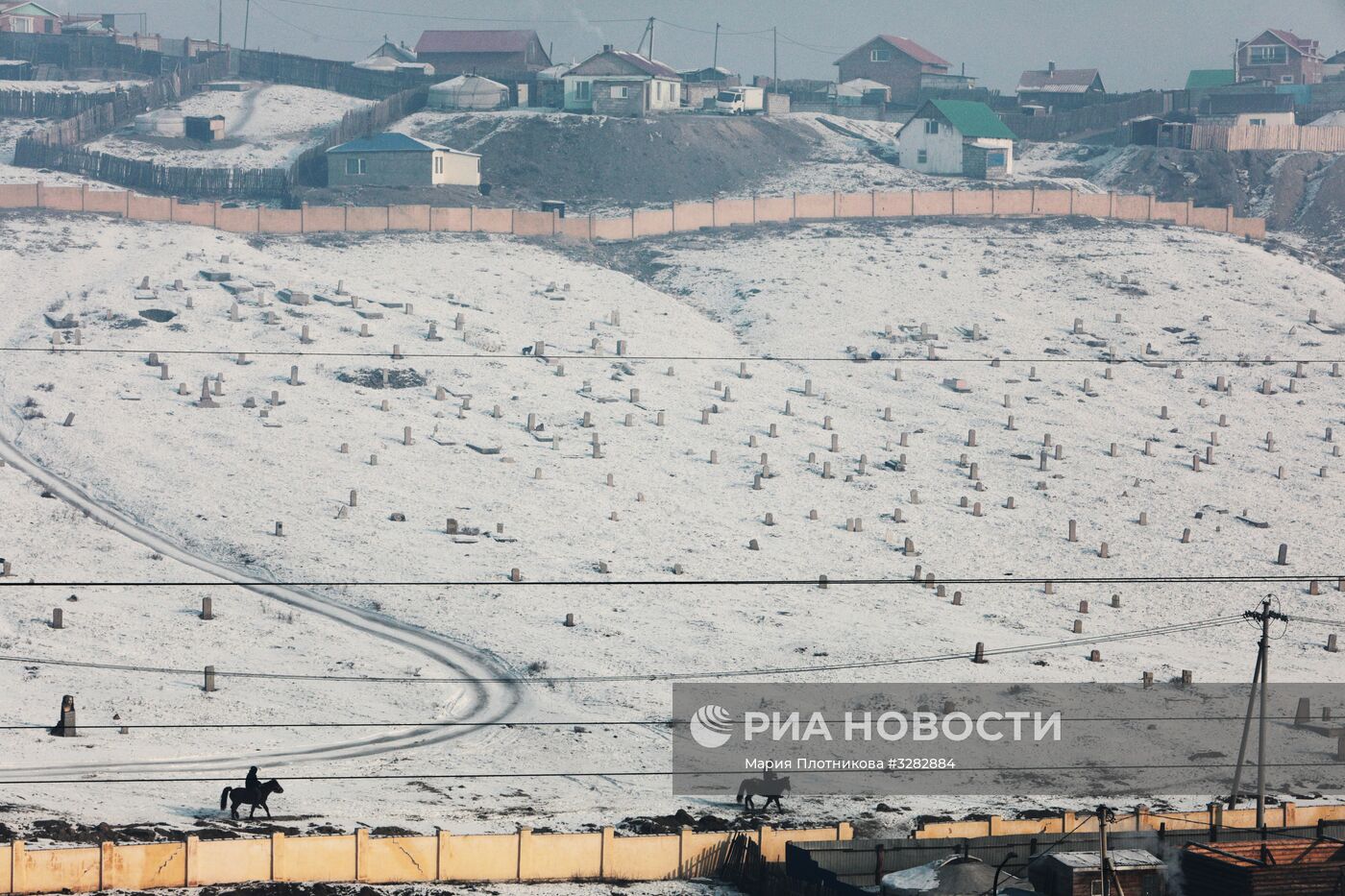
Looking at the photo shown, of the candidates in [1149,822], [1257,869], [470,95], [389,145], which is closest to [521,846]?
[1257,869]

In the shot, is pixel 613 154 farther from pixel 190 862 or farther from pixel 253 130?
pixel 190 862

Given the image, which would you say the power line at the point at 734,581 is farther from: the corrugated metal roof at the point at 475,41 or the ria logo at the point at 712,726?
the corrugated metal roof at the point at 475,41

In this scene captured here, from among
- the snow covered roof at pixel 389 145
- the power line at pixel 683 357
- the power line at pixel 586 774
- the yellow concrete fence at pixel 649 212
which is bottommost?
the power line at pixel 586 774

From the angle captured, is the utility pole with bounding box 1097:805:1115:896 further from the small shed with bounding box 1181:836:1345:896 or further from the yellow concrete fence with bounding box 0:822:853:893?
the yellow concrete fence with bounding box 0:822:853:893

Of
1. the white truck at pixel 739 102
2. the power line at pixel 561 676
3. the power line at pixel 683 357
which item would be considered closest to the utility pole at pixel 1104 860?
the power line at pixel 561 676

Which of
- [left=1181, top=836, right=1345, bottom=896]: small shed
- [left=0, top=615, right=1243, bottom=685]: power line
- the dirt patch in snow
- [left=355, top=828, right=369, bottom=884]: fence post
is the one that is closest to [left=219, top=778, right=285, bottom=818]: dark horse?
[left=355, top=828, right=369, bottom=884]: fence post

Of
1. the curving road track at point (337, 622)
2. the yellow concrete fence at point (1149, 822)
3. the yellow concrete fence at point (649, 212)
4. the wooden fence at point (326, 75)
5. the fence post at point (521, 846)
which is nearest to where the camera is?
the fence post at point (521, 846)

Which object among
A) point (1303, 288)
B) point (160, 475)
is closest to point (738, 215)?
point (1303, 288)

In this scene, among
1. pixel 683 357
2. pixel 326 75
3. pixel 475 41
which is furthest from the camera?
pixel 475 41
